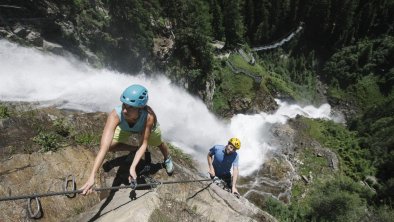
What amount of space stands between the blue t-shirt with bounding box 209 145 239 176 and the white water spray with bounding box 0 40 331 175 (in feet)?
33.8

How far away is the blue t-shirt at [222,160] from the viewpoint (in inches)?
429

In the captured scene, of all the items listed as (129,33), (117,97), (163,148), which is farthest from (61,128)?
(129,33)

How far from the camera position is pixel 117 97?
26.8 meters

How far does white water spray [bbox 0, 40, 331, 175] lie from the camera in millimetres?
23031

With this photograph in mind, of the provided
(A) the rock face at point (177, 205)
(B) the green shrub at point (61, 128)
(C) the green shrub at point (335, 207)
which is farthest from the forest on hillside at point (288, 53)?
(B) the green shrub at point (61, 128)

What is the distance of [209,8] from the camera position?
211 ft

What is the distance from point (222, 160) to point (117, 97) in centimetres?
1742

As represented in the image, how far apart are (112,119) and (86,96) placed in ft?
59.4

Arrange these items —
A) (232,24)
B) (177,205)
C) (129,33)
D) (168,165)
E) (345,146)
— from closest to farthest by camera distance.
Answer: (177,205)
(168,165)
(129,33)
(345,146)
(232,24)

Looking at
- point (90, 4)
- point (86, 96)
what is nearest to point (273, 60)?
point (90, 4)

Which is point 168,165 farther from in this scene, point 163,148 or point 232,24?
point 232,24

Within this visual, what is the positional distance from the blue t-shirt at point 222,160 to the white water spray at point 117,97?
33.8ft

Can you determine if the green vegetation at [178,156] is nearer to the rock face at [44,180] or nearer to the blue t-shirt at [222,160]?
the blue t-shirt at [222,160]

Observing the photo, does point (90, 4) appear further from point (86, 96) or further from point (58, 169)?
point (58, 169)
